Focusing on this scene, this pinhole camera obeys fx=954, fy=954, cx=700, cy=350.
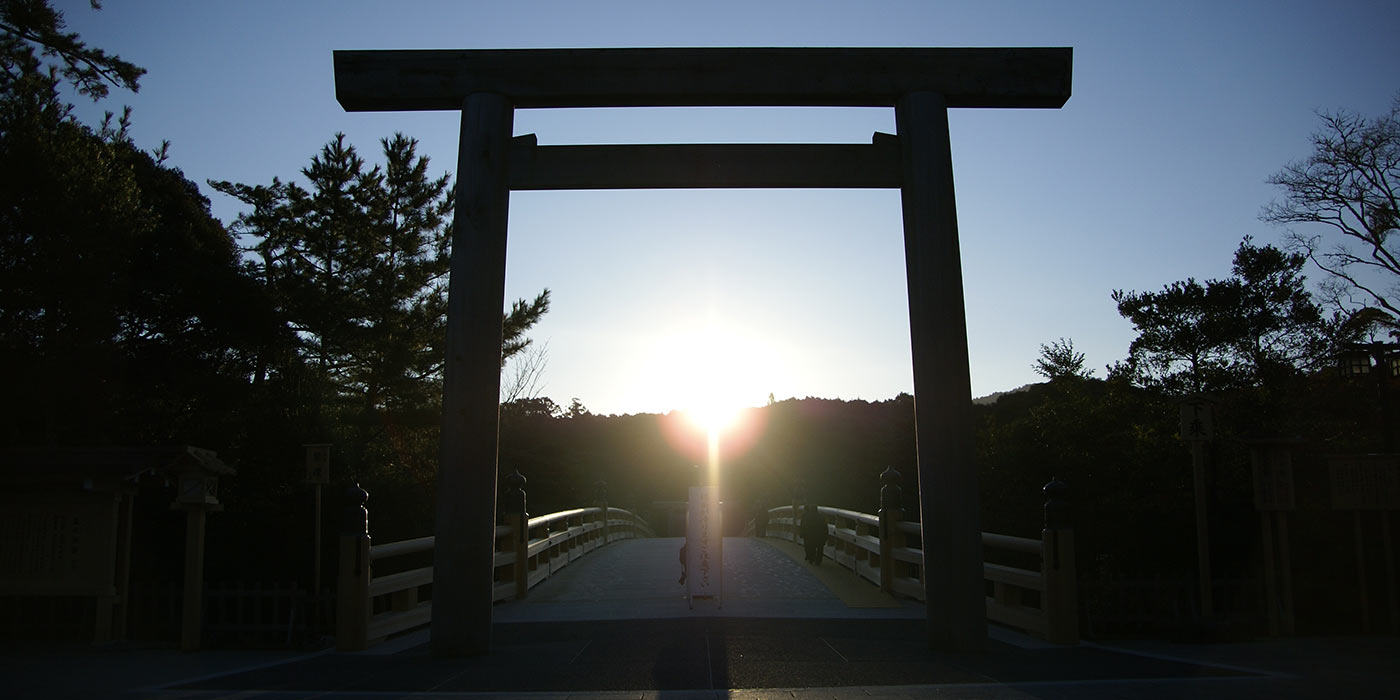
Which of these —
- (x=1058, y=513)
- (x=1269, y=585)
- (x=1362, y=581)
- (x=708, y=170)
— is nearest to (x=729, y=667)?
(x=1058, y=513)

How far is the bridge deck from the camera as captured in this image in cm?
1100

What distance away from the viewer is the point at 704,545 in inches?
467

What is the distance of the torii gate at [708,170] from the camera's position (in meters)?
7.61

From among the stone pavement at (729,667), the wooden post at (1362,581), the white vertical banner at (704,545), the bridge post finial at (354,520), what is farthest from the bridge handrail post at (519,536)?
the wooden post at (1362,581)

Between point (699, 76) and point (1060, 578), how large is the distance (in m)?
5.54

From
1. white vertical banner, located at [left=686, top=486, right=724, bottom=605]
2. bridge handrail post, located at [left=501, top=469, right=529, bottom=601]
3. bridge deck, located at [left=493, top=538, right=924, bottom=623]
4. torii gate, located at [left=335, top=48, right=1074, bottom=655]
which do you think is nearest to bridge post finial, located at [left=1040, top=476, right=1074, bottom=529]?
torii gate, located at [left=335, top=48, right=1074, bottom=655]

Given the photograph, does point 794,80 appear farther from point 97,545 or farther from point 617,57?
point 97,545

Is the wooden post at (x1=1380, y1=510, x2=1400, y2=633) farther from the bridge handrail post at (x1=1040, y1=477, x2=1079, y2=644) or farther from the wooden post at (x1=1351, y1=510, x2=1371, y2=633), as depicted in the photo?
the bridge handrail post at (x1=1040, y1=477, x2=1079, y2=644)

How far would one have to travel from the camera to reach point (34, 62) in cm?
1677

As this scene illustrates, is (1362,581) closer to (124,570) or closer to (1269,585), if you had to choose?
(1269,585)

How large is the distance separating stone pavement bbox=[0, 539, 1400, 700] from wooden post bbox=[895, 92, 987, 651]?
407 millimetres

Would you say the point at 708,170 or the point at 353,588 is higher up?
the point at 708,170

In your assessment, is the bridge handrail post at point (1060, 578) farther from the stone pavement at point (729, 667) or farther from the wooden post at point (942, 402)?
the wooden post at point (942, 402)

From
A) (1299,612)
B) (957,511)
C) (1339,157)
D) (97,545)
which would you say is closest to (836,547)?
(1299,612)
